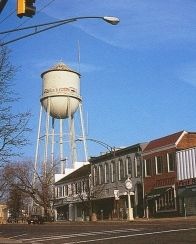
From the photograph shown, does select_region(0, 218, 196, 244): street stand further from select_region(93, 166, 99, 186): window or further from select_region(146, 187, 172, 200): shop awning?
select_region(93, 166, 99, 186): window

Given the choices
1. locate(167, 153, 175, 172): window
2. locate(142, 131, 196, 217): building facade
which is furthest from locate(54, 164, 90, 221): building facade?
locate(167, 153, 175, 172): window

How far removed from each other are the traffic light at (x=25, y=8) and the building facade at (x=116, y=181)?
4195 centimetres

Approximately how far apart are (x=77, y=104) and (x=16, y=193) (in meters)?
27.4

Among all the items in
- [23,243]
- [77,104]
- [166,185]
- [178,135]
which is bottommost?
[23,243]

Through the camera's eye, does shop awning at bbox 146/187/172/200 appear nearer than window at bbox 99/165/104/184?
Yes

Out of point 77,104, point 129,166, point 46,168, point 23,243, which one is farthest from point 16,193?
point 23,243

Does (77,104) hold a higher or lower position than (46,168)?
higher

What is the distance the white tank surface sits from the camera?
230 feet

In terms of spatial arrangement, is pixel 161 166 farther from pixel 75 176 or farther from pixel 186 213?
pixel 75 176

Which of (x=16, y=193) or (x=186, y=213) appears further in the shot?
(x=16, y=193)

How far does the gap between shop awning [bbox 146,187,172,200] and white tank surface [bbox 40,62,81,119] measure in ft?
71.5

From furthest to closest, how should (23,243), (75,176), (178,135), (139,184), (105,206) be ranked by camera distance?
(75,176) < (105,206) < (139,184) < (178,135) < (23,243)

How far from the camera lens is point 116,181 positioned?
61688mm

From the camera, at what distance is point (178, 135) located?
169ft
